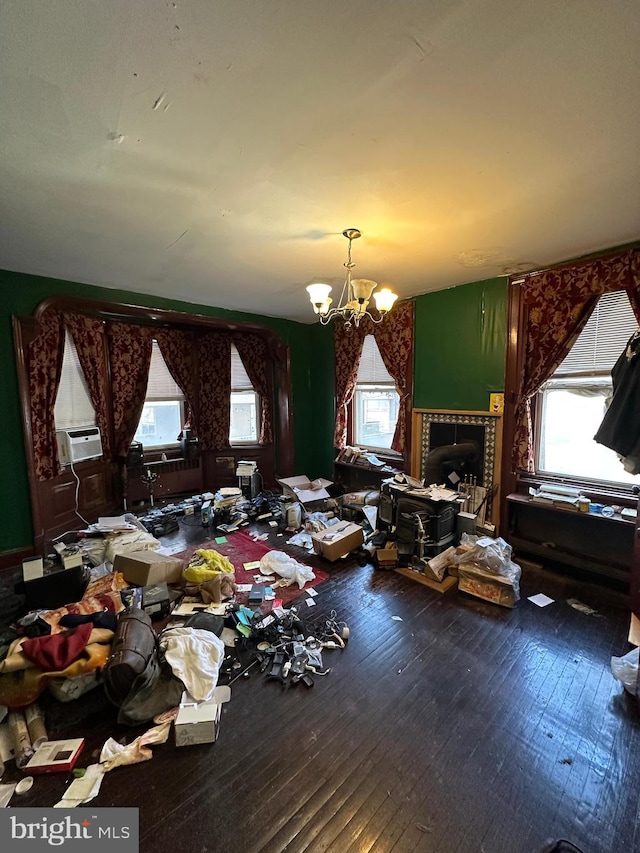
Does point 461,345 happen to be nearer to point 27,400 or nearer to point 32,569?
point 32,569

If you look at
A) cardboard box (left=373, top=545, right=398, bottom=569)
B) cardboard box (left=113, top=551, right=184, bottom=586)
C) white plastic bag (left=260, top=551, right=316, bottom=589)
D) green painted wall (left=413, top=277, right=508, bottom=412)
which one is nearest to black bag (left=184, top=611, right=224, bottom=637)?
cardboard box (left=113, top=551, right=184, bottom=586)

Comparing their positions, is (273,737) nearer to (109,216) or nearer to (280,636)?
(280,636)

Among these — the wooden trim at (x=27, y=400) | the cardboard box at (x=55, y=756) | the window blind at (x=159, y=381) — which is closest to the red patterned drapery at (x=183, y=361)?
the window blind at (x=159, y=381)

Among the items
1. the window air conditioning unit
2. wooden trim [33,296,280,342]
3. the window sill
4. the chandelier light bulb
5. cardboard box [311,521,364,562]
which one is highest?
wooden trim [33,296,280,342]

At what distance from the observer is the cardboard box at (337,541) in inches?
122

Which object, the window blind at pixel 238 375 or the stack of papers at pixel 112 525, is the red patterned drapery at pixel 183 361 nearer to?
the window blind at pixel 238 375

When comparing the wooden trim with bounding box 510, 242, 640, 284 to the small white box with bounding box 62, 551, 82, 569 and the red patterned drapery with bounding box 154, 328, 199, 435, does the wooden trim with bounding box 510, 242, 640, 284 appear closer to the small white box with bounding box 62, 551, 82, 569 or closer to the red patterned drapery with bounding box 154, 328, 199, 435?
the red patterned drapery with bounding box 154, 328, 199, 435

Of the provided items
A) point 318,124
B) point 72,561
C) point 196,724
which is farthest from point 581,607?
point 72,561

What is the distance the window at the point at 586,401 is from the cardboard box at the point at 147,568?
10.8 ft

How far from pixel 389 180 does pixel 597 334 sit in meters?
2.20

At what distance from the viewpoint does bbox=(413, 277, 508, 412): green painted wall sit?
328 centimetres

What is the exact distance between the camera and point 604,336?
2.74 metres

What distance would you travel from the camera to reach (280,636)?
7.19 feet

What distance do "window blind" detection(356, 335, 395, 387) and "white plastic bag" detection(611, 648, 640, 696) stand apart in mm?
3153
